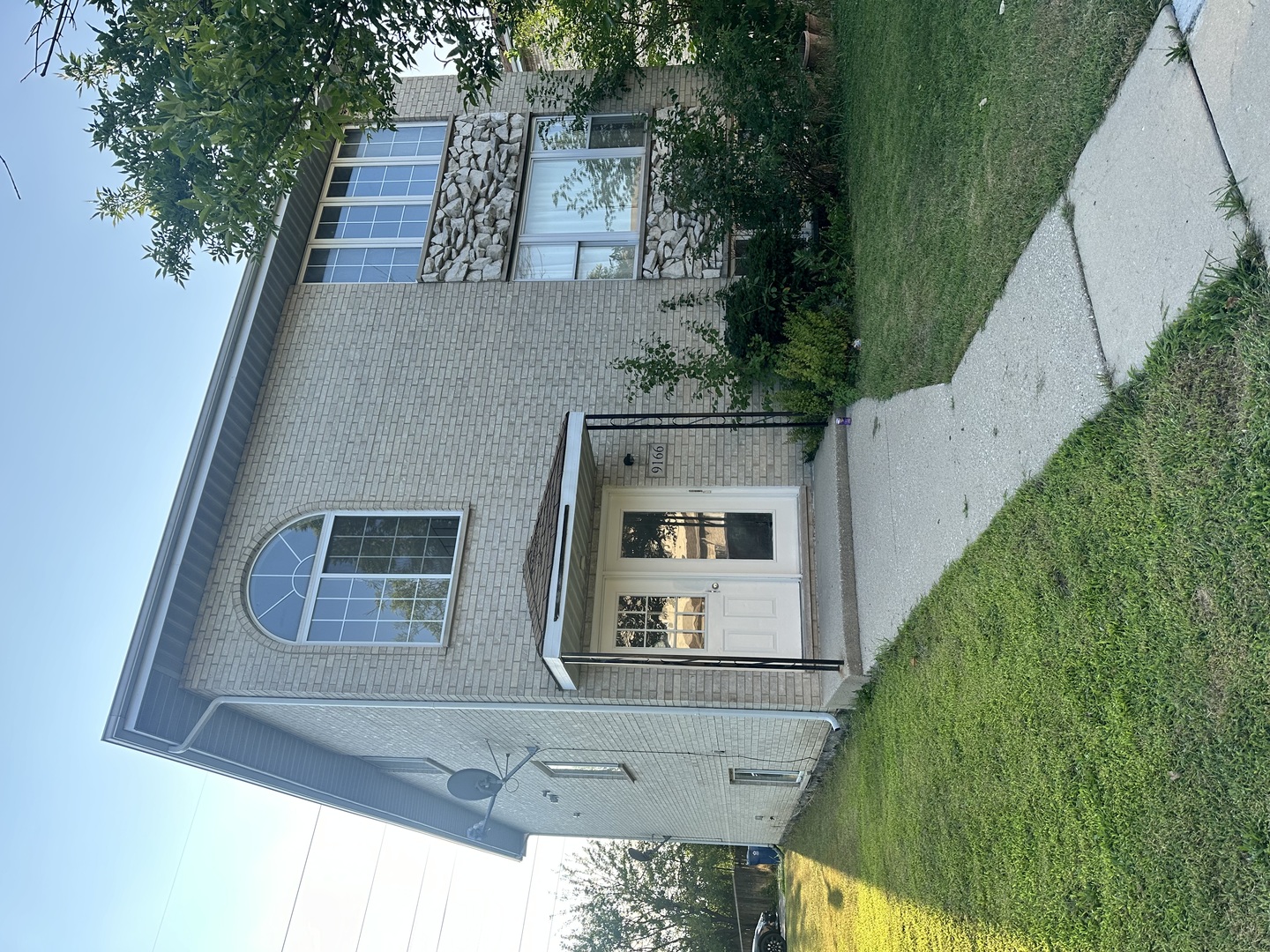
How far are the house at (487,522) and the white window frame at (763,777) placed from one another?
0.26 feet

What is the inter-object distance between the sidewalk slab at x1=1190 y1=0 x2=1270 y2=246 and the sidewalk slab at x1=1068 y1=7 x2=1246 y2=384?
65 millimetres

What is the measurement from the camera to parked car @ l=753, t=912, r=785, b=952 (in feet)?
53.7

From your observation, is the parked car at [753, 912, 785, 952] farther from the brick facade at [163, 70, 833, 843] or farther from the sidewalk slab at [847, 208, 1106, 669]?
the sidewalk slab at [847, 208, 1106, 669]

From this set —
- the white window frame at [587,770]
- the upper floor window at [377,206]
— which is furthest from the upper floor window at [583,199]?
the white window frame at [587,770]

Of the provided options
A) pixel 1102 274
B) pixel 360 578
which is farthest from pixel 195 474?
pixel 1102 274

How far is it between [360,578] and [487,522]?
1.42 metres

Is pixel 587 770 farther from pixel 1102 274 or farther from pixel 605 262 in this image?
pixel 1102 274

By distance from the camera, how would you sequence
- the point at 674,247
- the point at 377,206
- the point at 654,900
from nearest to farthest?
the point at 674,247
the point at 377,206
the point at 654,900

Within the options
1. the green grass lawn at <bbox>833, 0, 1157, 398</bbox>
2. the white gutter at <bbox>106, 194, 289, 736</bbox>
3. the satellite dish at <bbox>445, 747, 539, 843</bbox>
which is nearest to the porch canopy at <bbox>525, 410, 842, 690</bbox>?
the green grass lawn at <bbox>833, 0, 1157, 398</bbox>

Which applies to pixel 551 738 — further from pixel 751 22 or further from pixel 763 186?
pixel 751 22

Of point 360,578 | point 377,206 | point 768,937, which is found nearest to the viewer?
point 360,578

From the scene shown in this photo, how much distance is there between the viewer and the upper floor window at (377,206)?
394 inches

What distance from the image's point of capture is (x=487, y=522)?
27.3 ft

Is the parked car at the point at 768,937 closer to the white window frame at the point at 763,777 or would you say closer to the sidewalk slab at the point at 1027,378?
the white window frame at the point at 763,777
